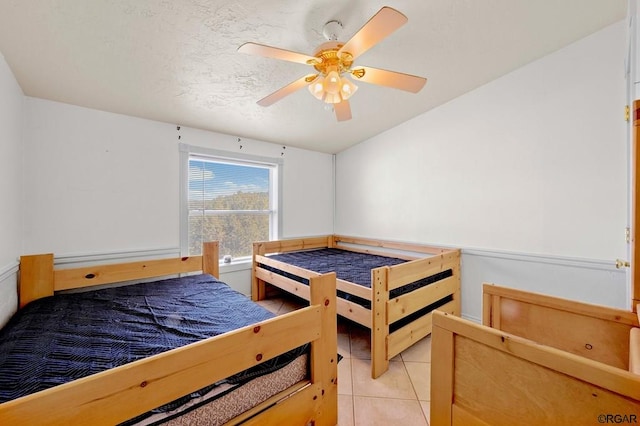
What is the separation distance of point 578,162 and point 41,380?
349cm

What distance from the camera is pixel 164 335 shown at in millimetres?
1398

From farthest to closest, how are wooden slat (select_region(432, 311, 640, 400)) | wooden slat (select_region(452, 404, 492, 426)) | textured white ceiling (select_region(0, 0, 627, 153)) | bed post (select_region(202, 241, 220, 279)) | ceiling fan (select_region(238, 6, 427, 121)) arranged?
bed post (select_region(202, 241, 220, 279)) < textured white ceiling (select_region(0, 0, 627, 153)) < ceiling fan (select_region(238, 6, 427, 121)) < wooden slat (select_region(452, 404, 492, 426)) < wooden slat (select_region(432, 311, 640, 400))

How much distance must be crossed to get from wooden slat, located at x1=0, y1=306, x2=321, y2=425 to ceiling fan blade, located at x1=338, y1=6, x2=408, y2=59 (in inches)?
53.6

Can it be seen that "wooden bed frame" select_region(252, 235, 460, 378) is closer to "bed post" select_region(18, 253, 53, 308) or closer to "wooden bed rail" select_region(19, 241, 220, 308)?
"wooden bed rail" select_region(19, 241, 220, 308)

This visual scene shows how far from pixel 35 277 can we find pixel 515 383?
2913 mm

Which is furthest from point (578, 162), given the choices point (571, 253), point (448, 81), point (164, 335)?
point (164, 335)

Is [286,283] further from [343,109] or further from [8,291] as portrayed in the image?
[8,291]

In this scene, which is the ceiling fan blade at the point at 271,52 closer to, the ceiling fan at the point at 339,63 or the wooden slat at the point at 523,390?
the ceiling fan at the point at 339,63

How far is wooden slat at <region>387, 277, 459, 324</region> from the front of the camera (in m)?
1.91

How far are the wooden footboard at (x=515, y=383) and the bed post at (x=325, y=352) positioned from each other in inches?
22.1

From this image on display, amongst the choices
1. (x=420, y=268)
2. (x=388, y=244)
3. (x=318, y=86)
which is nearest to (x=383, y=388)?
(x=420, y=268)

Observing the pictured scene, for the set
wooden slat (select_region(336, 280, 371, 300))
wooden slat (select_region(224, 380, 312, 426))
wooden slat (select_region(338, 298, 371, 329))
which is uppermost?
wooden slat (select_region(336, 280, 371, 300))

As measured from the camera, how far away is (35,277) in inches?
75.9

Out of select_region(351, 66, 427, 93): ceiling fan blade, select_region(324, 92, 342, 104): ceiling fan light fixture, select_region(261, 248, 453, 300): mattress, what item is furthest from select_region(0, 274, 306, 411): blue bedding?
select_region(351, 66, 427, 93): ceiling fan blade
